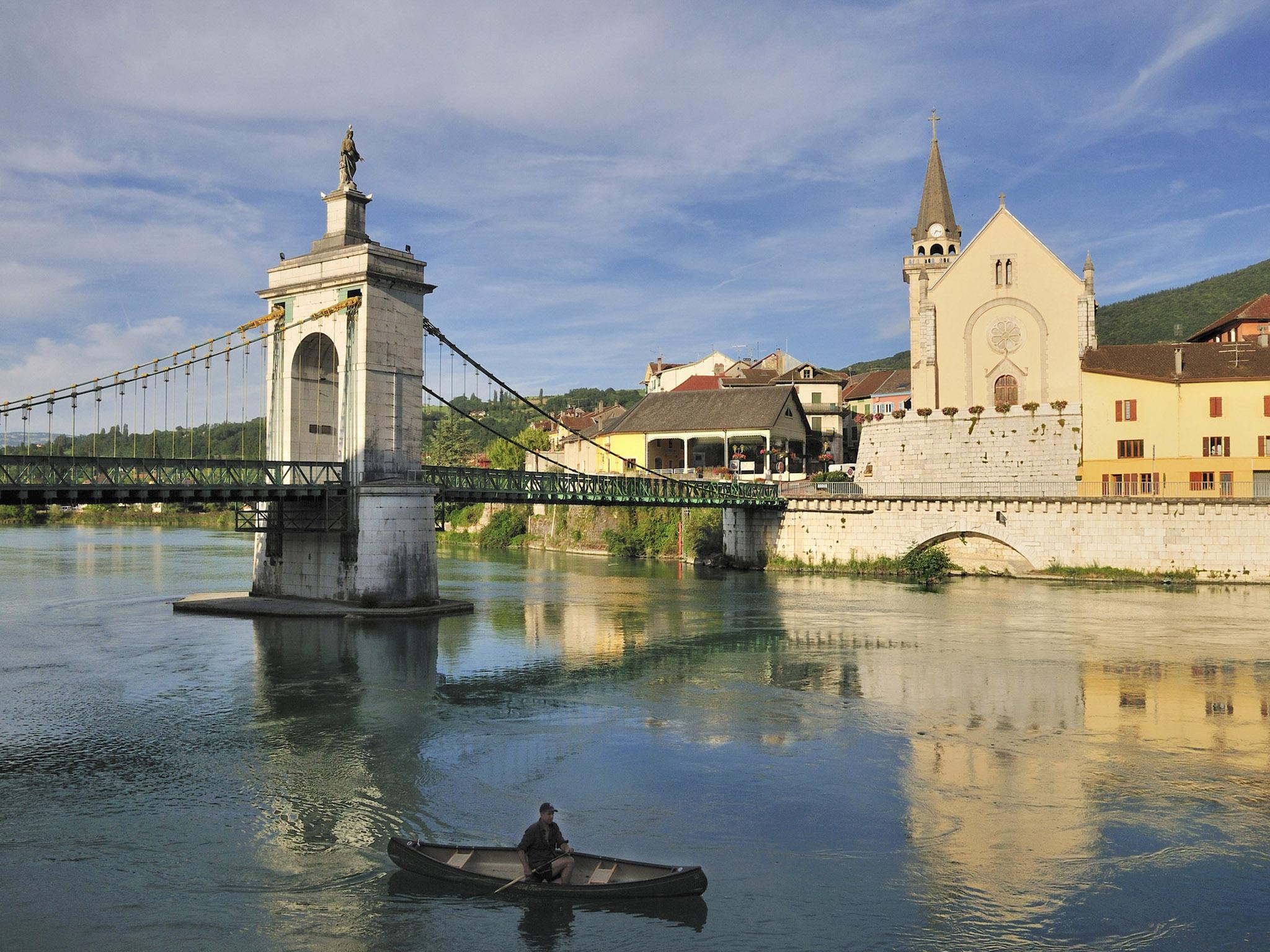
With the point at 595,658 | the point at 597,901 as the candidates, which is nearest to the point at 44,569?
the point at 595,658

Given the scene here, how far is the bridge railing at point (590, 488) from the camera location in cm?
4019

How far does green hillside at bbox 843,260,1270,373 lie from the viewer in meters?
106

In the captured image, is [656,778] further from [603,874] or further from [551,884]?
[551,884]

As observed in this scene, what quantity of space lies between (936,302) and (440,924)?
54220 millimetres

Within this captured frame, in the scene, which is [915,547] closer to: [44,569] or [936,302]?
[936,302]

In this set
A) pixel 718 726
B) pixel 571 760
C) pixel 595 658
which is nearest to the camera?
pixel 571 760

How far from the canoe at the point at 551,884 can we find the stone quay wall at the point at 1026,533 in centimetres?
4076

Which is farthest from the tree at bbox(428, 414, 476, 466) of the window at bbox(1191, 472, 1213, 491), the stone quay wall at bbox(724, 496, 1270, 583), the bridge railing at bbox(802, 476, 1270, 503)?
the window at bbox(1191, 472, 1213, 491)

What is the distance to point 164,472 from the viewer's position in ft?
100

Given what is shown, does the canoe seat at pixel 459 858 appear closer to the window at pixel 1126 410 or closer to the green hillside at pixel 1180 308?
the window at pixel 1126 410

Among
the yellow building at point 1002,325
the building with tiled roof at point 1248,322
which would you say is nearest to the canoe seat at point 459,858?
the yellow building at point 1002,325

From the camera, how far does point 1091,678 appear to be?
82.2 feet

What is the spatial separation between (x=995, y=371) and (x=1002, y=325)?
249 cm

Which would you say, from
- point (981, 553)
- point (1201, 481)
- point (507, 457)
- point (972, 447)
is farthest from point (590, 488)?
point (507, 457)
